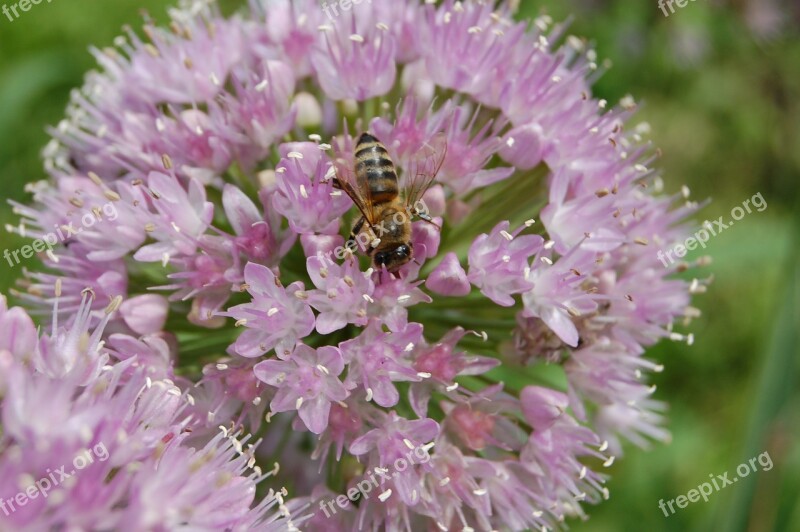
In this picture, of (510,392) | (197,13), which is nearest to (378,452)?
(510,392)

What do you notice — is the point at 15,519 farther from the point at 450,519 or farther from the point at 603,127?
the point at 603,127

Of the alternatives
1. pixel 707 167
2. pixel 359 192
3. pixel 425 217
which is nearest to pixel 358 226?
pixel 359 192

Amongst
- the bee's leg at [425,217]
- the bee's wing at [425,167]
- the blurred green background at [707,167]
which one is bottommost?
the blurred green background at [707,167]

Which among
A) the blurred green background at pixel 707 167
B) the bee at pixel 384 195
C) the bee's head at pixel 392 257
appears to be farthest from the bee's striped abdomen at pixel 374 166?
the blurred green background at pixel 707 167

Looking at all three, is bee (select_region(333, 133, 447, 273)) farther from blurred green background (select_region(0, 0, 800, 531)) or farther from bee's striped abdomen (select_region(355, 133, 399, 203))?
blurred green background (select_region(0, 0, 800, 531))

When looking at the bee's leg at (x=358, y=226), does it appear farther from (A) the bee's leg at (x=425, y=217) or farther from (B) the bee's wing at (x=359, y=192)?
(A) the bee's leg at (x=425, y=217)

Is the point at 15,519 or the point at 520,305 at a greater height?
the point at 15,519

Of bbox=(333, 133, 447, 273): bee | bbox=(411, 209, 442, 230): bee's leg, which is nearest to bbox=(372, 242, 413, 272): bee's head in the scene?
bbox=(333, 133, 447, 273): bee
